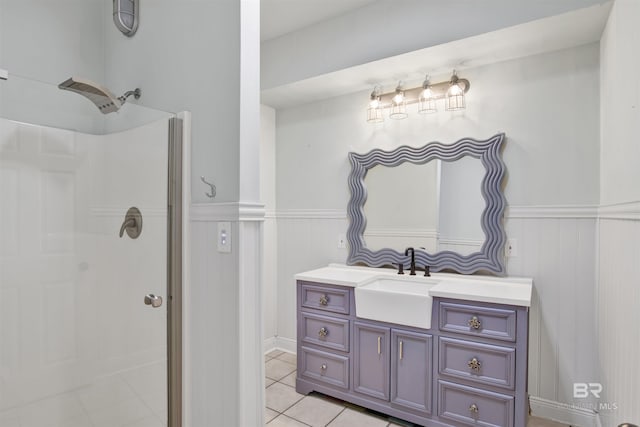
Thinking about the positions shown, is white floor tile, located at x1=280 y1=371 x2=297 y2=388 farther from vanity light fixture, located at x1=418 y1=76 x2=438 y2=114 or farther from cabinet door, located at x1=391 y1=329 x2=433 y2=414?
vanity light fixture, located at x1=418 y1=76 x2=438 y2=114

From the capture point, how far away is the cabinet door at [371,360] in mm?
2158

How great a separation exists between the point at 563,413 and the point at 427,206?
4.95 ft

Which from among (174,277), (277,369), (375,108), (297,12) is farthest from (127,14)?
(277,369)

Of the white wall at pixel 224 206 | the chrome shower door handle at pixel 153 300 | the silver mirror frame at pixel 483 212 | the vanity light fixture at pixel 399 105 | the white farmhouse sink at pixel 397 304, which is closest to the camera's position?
the white wall at pixel 224 206

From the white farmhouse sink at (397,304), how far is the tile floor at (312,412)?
623 millimetres

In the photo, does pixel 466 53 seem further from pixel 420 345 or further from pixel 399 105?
pixel 420 345

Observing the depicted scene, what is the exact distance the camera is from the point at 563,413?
2.12 m

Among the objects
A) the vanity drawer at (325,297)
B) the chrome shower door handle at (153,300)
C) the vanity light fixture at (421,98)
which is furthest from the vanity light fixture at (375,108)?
the chrome shower door handle at (153,300)

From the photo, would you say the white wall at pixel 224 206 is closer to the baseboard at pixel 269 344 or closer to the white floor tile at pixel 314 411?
the white floor tile at pixel 314 411

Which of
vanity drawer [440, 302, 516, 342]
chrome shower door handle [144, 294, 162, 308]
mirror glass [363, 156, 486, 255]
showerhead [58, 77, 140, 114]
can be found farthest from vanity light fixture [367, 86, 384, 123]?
chrome shower door handle [144, 294, 162, 308]

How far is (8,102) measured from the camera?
1502mm

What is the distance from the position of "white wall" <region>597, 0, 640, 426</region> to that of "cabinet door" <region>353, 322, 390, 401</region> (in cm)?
108

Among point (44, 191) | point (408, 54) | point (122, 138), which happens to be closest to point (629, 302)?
point (408, 54)

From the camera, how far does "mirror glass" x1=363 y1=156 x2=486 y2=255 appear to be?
7.90ft
